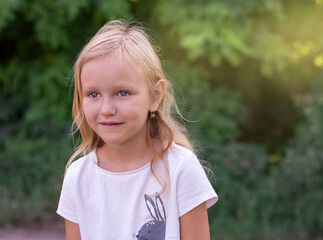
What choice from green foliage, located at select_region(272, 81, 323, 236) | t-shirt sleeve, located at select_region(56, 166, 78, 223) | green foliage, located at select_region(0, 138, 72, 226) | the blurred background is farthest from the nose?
green foliage, located at select_region(0, 138, 72, 226)

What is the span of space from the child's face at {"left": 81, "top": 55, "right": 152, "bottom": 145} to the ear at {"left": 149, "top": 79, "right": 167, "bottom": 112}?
7 cm

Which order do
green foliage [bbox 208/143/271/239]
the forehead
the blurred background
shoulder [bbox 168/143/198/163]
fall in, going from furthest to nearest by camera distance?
the blurred background, green foliage [bbox 208/143/271/239], shoulder [bbox 168/143/198/163], the forehead

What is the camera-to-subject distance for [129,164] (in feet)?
7.13

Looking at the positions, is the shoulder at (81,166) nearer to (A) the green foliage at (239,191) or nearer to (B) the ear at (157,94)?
(B) the ear at (157,94)

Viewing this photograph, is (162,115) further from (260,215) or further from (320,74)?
(320,74)

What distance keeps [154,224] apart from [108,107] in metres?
0.49

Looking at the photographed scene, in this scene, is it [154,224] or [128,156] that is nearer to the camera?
[154,224]

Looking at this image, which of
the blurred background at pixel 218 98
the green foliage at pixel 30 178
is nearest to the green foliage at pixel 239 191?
the blurred background at pixel 218 98

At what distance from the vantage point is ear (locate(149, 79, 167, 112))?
7.04 feet

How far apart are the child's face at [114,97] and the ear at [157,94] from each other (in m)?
0.07

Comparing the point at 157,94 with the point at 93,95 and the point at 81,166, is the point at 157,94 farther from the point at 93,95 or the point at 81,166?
the point at 81,166

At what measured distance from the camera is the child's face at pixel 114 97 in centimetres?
199

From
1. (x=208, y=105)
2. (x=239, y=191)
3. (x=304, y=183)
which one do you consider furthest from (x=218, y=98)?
(x=304, y=183)

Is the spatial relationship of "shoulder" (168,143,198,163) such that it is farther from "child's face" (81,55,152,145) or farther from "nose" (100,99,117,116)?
"nose" (100,99,117,116)
